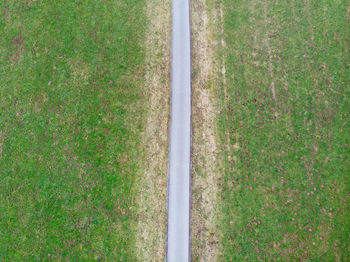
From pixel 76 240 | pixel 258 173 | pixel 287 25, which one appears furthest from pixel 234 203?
pixel 287 25

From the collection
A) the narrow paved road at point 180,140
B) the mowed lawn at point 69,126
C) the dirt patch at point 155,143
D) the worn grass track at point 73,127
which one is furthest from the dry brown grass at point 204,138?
the mowed lawn at point 69,126

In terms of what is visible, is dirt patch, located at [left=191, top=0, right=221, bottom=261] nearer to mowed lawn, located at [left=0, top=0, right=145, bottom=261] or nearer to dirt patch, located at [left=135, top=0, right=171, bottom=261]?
dirt patch, located at [left=135, top=0, right=171, bottom=261]

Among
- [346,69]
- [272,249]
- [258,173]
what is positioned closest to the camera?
[272,249]

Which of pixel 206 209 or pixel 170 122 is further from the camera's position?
pixel 170 122

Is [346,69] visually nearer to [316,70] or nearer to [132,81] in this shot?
[316,70]

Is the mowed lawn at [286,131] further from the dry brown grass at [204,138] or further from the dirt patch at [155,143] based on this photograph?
the dirt patch at [155,143]

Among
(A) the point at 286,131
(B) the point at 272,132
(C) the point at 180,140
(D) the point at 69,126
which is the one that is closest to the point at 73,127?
(D) the point at 69,126

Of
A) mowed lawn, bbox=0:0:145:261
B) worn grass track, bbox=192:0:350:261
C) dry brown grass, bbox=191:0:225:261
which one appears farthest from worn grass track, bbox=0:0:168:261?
worn grass track, bbox=192:0:350:261

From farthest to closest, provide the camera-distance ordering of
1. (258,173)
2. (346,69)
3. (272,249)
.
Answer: (346,69)
(258,173)
(272,249)
